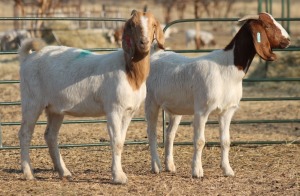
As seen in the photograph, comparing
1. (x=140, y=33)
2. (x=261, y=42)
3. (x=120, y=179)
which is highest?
(x=140, y=33)

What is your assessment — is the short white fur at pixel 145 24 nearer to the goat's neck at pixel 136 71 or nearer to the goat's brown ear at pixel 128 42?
the goat's brown ear at pixel 128 42

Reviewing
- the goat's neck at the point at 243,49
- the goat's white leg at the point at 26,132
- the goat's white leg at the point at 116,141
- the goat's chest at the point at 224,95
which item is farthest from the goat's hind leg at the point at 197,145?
the goat's white leg at the point at 26,132

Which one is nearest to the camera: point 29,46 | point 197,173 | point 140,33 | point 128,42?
point 140,33

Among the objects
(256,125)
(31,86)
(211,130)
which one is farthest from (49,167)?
(256,125)

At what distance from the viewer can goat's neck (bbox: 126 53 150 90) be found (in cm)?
772

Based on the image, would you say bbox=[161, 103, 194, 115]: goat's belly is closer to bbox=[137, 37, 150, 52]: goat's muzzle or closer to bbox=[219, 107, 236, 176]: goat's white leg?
bbox=[219, 107, 236, 176]: goat's white leg

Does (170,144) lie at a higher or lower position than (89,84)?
lower

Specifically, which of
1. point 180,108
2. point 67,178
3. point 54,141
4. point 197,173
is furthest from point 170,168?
point 54,141

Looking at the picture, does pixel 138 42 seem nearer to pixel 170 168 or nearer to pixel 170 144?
pixel 170 144

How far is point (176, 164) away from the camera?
9266 millimetres

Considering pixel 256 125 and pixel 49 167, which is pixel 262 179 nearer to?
pixel 49 167

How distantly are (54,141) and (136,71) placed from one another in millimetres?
1309

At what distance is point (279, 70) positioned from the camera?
17.2 m

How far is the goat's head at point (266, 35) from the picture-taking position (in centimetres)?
802
